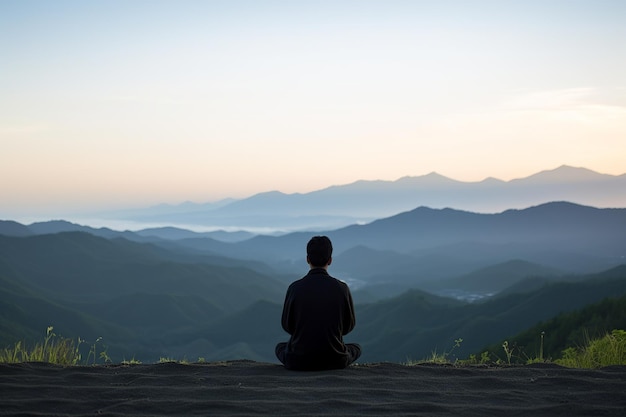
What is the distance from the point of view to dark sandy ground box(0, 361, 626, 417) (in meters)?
6.74

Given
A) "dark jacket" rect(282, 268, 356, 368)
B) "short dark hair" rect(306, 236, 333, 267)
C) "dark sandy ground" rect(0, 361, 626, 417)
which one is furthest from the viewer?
"short dark hair" rect(306, 236, 333, 267)

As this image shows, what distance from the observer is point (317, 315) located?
820cm

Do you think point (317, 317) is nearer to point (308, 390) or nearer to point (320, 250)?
point (320, 250)

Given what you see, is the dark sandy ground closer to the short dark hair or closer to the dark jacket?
the dark jacket

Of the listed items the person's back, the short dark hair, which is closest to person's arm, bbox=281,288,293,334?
the person's back

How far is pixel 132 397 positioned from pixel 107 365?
213 cm

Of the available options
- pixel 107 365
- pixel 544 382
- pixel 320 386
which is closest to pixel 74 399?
pixel 107 365

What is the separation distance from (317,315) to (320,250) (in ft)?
2.88

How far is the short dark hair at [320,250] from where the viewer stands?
8320 millimetres

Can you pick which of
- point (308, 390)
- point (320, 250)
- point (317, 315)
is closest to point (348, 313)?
point (317, 315)

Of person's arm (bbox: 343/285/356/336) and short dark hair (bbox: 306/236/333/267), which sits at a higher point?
short dark hair (bbox: 306/236/333/267)

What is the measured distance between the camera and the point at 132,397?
7250mm

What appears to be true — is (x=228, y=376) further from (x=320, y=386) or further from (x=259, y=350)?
(x=259, y=350)

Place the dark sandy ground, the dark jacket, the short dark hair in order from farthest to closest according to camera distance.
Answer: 1. the short dark hair
2. the dark jacket
3. the dark sandy ground
